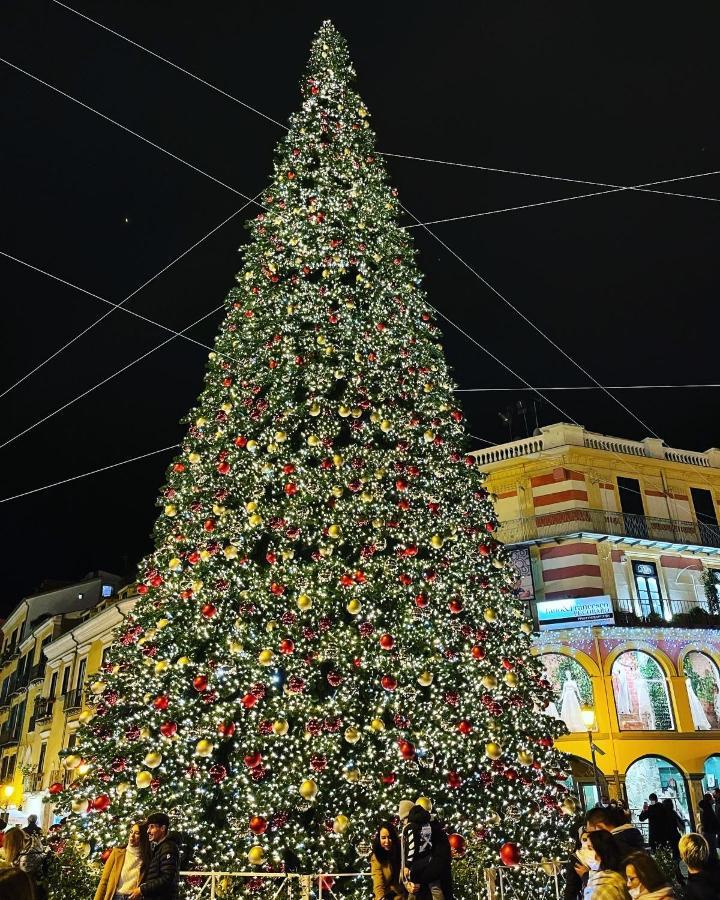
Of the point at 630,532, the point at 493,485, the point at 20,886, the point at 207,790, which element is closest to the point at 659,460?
the point at 630,532

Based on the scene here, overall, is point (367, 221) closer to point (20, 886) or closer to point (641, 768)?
point (20, 886)

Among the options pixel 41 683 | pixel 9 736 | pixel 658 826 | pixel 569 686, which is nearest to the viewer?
pixel 658 826

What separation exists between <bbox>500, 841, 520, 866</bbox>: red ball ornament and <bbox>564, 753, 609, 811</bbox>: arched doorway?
536 inches

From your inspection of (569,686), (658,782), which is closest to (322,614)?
(569,686)

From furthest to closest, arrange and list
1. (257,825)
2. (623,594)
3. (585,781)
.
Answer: (623,594), (585,781), (257,825)

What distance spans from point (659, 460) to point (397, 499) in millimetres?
19105

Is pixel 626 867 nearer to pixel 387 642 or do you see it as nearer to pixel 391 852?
pixel 391 852

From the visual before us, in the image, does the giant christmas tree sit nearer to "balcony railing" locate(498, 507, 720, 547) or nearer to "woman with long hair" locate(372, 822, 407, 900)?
"woman with long hair" locate(372, 822, 407, 900)

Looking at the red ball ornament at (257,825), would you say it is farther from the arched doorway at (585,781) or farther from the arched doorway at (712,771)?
the arched doorway at (712,771)

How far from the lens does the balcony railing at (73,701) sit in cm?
2278

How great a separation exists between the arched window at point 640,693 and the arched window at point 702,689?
0.93 metres

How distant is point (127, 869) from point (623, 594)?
766 inches

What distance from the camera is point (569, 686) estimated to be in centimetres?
2009

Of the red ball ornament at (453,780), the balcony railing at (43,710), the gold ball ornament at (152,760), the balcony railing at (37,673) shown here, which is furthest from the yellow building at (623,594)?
the balcony railing at (37,673)
